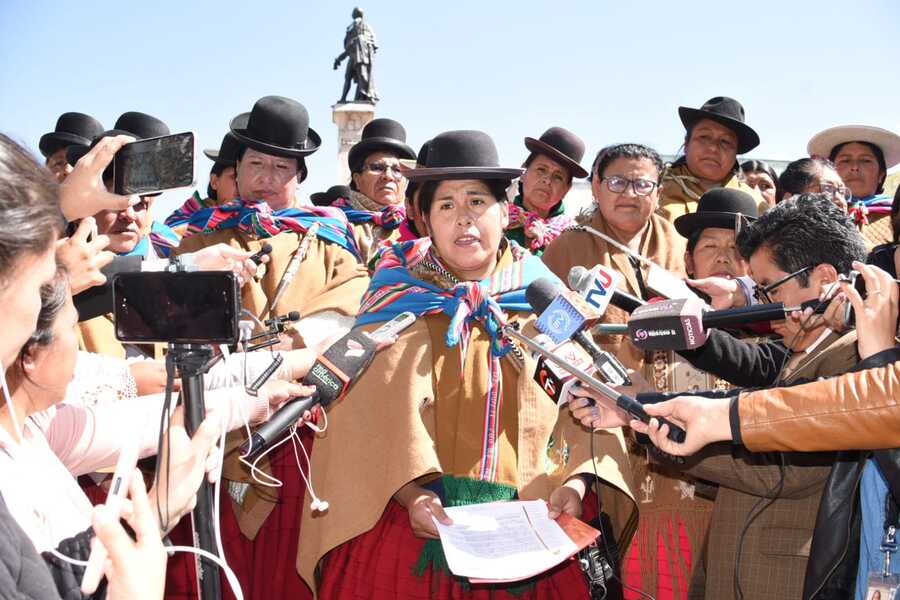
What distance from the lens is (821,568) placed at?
2.56 metres

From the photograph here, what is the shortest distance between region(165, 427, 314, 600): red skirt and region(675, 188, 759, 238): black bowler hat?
2.12 m

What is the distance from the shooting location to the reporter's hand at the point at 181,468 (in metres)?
1.88

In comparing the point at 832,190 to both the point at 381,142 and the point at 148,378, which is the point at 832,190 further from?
the point at 148,378

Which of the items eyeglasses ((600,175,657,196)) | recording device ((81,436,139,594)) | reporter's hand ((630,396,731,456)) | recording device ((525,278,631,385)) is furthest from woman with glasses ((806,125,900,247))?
recording device ((81,436,139,594))

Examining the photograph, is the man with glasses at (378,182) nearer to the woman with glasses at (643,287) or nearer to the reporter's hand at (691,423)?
the woman with glasses at (643,287)

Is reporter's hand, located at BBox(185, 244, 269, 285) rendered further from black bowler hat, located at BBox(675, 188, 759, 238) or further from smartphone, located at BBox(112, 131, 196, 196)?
black bowler hat, located at BBox(675, 188, 759, 238)

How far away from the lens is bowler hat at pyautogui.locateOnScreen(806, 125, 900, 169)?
567 cm

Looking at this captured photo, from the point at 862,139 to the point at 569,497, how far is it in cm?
394

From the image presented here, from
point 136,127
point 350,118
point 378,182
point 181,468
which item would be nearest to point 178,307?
point 181,468

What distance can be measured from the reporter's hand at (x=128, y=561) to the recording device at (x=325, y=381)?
61cm

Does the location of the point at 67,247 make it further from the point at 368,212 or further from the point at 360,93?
the point at 360,93

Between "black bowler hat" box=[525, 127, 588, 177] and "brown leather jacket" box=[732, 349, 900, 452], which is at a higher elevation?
"black bowler hat" box=[525, 127, 588, 177]

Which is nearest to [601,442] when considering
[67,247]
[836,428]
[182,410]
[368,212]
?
[836,428]

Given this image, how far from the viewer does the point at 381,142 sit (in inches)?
273
